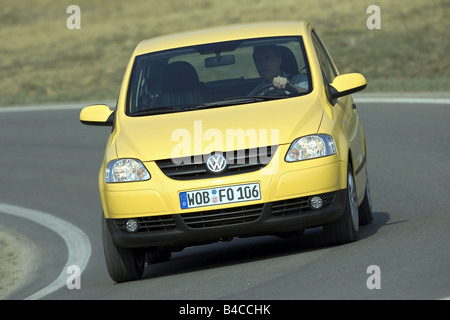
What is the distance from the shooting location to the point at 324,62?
30.2 ft

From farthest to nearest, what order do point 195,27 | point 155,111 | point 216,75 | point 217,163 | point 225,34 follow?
point 195,27
point 225,34
point 216,75
point 155,111
point 217,163

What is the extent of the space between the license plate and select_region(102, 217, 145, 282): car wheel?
30.5 inches

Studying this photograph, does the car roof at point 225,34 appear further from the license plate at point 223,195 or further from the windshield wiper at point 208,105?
the license plate at point 223,195

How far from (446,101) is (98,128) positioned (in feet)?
20.5

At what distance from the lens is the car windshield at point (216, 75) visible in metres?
8.41

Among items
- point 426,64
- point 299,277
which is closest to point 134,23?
point 426,64

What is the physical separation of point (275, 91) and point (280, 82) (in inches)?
4.8

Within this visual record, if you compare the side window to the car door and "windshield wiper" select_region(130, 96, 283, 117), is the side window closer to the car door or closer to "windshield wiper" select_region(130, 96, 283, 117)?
the car door

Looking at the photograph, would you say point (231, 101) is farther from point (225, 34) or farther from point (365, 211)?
point (365, 211)

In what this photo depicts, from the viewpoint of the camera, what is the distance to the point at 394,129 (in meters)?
15.9

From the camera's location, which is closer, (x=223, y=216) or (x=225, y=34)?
(x=223, y=216)

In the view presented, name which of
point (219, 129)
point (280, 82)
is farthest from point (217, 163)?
point (280, 82)

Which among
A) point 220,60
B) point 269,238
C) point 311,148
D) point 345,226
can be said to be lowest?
point 269,238
